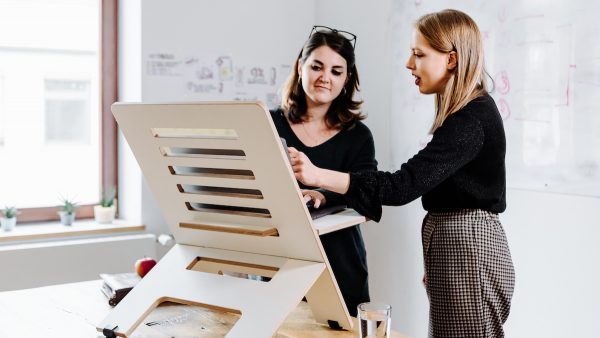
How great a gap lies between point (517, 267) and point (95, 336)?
5.85 feet

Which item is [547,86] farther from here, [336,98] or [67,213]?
[67,213]

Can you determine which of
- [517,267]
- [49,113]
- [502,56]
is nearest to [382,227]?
[517,267]

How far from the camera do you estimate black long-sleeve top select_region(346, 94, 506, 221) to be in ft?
A: 4.71

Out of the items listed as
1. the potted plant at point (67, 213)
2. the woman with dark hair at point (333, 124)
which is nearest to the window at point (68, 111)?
the potted plant at point (67, 213)

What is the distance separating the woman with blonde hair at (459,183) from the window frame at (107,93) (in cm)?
223

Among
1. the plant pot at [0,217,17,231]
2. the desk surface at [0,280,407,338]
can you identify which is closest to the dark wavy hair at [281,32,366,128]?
the desk surface at [0,280,407,338]

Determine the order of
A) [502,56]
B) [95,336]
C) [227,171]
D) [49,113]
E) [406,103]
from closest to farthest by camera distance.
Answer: [227,171] → [95,336] → [502,56] → [406,103] → [49,113]

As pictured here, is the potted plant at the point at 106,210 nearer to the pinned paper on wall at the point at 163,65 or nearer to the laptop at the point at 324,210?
the pinned paper on wall at the point at 163,65

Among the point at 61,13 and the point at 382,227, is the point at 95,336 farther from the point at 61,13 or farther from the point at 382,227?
the point at 61,13

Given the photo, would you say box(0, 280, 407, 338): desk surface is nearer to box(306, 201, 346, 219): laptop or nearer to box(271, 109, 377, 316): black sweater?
box(306, 201, 346, 219): laptop

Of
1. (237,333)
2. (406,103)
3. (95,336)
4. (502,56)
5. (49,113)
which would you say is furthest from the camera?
(49,113)

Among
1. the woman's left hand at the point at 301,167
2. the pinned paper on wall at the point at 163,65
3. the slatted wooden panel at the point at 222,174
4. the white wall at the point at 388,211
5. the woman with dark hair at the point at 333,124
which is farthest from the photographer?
the pinned paper on wall at the point at 163,65

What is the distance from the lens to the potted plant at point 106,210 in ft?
10.8

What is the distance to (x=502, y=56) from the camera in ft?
8.65
